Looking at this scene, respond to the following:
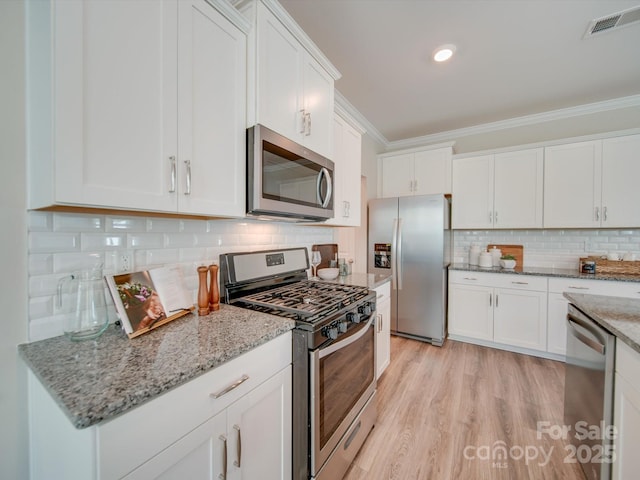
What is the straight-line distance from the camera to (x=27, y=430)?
2.90ft

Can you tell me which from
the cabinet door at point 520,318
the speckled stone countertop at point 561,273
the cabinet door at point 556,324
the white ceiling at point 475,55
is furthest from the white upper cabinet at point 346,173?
the cabinet door at point 556,324

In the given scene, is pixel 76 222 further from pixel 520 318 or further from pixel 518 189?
pixel 518 189

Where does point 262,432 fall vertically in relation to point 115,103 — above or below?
below

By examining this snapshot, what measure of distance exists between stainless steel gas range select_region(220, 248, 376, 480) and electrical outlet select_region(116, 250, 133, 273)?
442mm

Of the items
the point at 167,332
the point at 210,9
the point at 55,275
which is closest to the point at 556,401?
the point at 167,332

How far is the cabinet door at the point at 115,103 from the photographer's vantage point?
2.43 feet

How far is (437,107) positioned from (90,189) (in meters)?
3.41

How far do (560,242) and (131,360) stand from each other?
→ 169 inches

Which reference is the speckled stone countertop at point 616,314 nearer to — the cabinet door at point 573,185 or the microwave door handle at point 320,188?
the microwave door handle at point 320,188

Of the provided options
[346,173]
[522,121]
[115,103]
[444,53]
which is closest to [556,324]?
[522,121]

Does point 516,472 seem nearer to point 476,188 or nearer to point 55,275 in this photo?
point 55,275

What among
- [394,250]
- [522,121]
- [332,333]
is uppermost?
[522,121]

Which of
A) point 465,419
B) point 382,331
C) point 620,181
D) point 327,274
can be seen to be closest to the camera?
point 465,419

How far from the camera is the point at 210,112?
1139 millimetres
